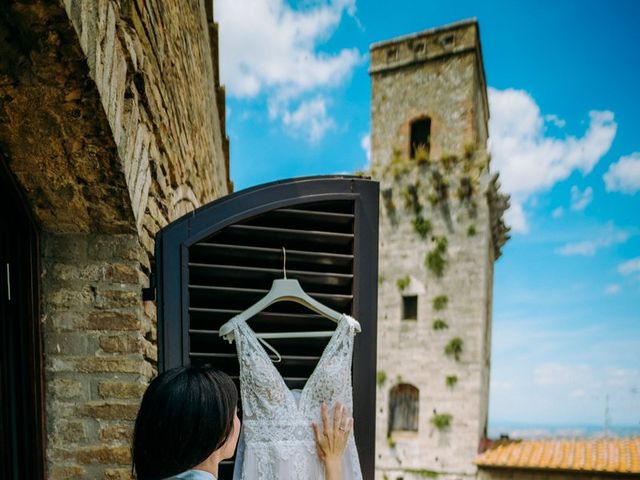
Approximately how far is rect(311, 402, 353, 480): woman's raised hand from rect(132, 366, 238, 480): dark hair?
2.11 feet

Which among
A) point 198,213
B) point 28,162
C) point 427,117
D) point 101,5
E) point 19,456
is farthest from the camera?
point 427,117

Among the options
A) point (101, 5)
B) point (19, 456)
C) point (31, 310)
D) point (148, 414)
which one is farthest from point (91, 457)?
point (101, 5)

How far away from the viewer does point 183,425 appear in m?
1.20

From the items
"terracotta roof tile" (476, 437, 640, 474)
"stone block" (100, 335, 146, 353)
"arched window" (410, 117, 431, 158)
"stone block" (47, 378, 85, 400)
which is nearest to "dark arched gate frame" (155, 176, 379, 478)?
"stone block" (100, 335, 146, 353)

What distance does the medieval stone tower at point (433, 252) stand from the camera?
32.9ft

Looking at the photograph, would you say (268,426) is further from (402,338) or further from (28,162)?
(402,338)

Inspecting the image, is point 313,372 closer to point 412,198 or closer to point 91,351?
point 91,351

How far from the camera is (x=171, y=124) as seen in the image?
105 inches

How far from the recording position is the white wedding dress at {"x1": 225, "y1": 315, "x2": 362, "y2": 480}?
1.78 meters

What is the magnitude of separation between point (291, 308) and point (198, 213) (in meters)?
0.60

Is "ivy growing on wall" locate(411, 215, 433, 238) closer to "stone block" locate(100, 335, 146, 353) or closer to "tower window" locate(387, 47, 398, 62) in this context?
"tower window" locate(387, 47, 398, 62)

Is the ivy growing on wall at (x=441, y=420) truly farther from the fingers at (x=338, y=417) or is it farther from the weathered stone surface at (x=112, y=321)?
the weathered stone surface at (x=112, y=321)

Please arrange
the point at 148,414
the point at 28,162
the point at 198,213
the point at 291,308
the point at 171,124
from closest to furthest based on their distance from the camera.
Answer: the point at 148,414, the point at 28,162, the point at 198,213, the point at 291,308, the point at 171,124

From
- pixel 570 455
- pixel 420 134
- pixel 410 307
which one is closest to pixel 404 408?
pixel 410 307
